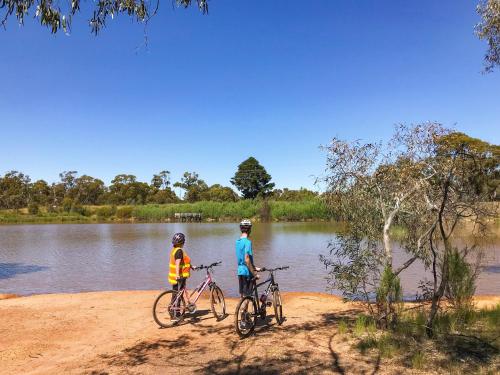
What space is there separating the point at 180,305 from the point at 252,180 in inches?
3162

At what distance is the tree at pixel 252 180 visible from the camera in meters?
87.7

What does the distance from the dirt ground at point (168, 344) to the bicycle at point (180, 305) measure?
0.18 meters

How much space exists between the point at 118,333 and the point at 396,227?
5432 mm

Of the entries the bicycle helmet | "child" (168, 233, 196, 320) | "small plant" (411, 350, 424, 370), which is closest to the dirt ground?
"small plant" (411, 350, 424, 370)

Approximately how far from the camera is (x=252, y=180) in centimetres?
8825

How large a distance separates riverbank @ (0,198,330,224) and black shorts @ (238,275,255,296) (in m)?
46.6

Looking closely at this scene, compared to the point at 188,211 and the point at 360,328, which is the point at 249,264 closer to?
the point at 360,328

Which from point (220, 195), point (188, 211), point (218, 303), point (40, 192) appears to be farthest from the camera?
point (40, 192)

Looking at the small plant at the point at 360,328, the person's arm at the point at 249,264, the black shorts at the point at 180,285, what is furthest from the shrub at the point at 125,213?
the small plant at the point at 360,328

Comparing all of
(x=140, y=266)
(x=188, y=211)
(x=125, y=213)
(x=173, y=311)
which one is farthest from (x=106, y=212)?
(x=173, y=311)

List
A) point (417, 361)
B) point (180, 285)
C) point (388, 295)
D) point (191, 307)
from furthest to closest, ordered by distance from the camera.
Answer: point (191, 307), point (180, 285), point (388, 295), point (417, 361)

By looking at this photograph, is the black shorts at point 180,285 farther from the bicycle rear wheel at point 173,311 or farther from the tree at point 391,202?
the tree at point 391,202

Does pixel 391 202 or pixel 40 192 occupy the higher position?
pixel 40 192

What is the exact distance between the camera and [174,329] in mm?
7789
